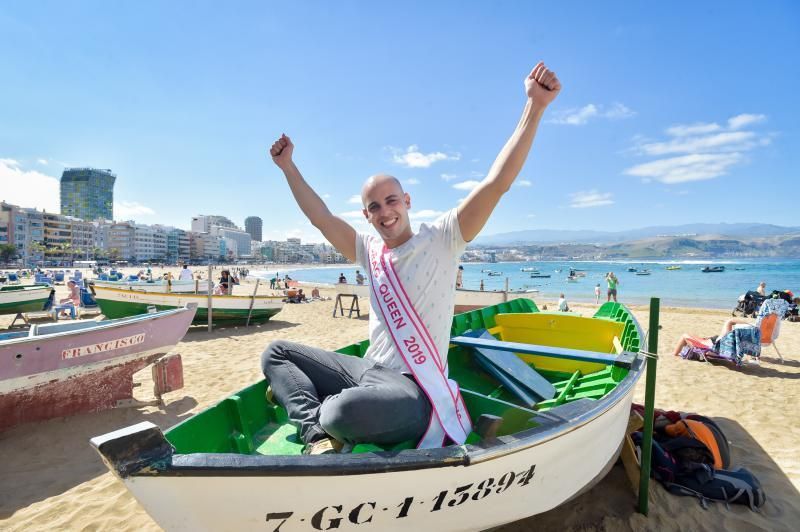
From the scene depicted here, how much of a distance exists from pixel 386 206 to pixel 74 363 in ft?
17.2

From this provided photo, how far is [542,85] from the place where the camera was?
184cm

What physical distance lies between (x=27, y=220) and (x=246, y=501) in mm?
124758

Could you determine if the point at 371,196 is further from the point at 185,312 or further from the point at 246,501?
the point at 185,312

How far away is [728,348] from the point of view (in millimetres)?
7621

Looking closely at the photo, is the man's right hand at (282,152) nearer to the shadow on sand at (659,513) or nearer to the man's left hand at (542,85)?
the man's left hand at (542,85)

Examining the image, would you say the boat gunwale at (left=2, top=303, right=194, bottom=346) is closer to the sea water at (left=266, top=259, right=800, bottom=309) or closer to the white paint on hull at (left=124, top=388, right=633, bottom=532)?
the white paint on hull at (left=124, top=388, right=633, bottom=532)

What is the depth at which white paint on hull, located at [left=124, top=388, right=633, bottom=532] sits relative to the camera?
145 cm

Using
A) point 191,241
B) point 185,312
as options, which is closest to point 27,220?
point 191,241

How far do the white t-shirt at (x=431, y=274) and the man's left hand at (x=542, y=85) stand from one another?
0.66m

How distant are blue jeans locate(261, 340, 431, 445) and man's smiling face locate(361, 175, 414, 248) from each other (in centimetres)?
76

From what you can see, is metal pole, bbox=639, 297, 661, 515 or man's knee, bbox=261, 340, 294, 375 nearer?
man's knee, bbox=261, 340, 294, 375

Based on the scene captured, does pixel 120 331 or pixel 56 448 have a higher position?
pixel 120 331

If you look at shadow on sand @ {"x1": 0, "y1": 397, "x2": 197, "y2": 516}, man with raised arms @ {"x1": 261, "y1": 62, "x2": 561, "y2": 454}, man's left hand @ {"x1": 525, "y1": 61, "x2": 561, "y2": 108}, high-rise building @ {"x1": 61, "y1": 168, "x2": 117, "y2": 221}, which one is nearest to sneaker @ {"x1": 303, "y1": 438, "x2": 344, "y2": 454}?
man with raised arms @ {"x1": 261, "y1": 62, "x2": 561, "y2": 454}

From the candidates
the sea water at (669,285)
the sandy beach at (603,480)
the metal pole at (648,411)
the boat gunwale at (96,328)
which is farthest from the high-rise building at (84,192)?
the metal pole at (648,411)
